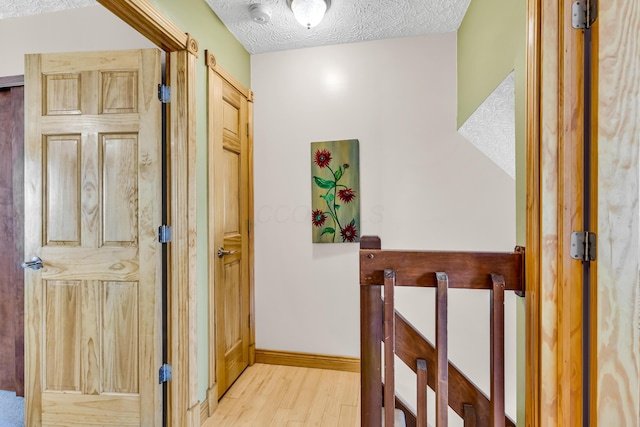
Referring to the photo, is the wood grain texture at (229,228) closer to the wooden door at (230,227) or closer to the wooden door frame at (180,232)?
the wooden door at (230,227)

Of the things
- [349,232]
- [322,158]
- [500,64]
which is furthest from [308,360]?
[500,64]

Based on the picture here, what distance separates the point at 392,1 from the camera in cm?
194

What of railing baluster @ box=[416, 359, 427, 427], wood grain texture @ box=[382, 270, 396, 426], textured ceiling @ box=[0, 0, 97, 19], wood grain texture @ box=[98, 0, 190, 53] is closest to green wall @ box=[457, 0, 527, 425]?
railing baluster @ box=[416, 359, 427, 427]

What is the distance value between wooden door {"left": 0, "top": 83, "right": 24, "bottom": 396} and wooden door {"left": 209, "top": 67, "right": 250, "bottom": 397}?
1228mm

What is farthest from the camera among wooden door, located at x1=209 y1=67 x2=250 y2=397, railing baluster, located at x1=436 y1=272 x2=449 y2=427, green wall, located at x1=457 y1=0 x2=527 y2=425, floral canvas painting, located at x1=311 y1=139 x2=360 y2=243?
floral canvas painting, located at x1=311 y1=139 x2=360 y2=243

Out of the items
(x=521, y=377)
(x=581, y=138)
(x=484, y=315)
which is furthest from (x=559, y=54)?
(x=484, y=315)

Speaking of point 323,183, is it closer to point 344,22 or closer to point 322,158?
point 322,158

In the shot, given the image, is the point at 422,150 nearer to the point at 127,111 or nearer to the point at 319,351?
the point at 319,351

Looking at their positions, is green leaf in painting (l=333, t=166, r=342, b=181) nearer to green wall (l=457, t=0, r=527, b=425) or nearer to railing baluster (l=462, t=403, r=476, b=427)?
green wall (l=457, t=0, r=527, b=425)

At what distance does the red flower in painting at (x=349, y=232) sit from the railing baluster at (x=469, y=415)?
129 cm

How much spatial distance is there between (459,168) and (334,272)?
1175 mm

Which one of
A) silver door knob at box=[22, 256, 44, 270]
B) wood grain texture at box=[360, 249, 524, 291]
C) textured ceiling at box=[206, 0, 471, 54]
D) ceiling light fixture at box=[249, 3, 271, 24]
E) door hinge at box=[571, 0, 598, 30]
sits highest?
textured ceiling at box=[206, 0, 471, 54]

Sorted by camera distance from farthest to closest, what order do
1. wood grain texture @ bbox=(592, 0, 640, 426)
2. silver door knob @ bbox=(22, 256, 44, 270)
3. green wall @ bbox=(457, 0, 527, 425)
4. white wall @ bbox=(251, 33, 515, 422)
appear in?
white wall @ bbox=(251, 33, 515, 422), silver door knob @ bbox=(22, 256, 44, 270), green wall @ bbox=(457, 0, 527, 425), wood grain texture @ bbox=(592, 0, 640, 426)

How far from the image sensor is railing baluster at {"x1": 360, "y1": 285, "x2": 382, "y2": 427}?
1123 millimetres
